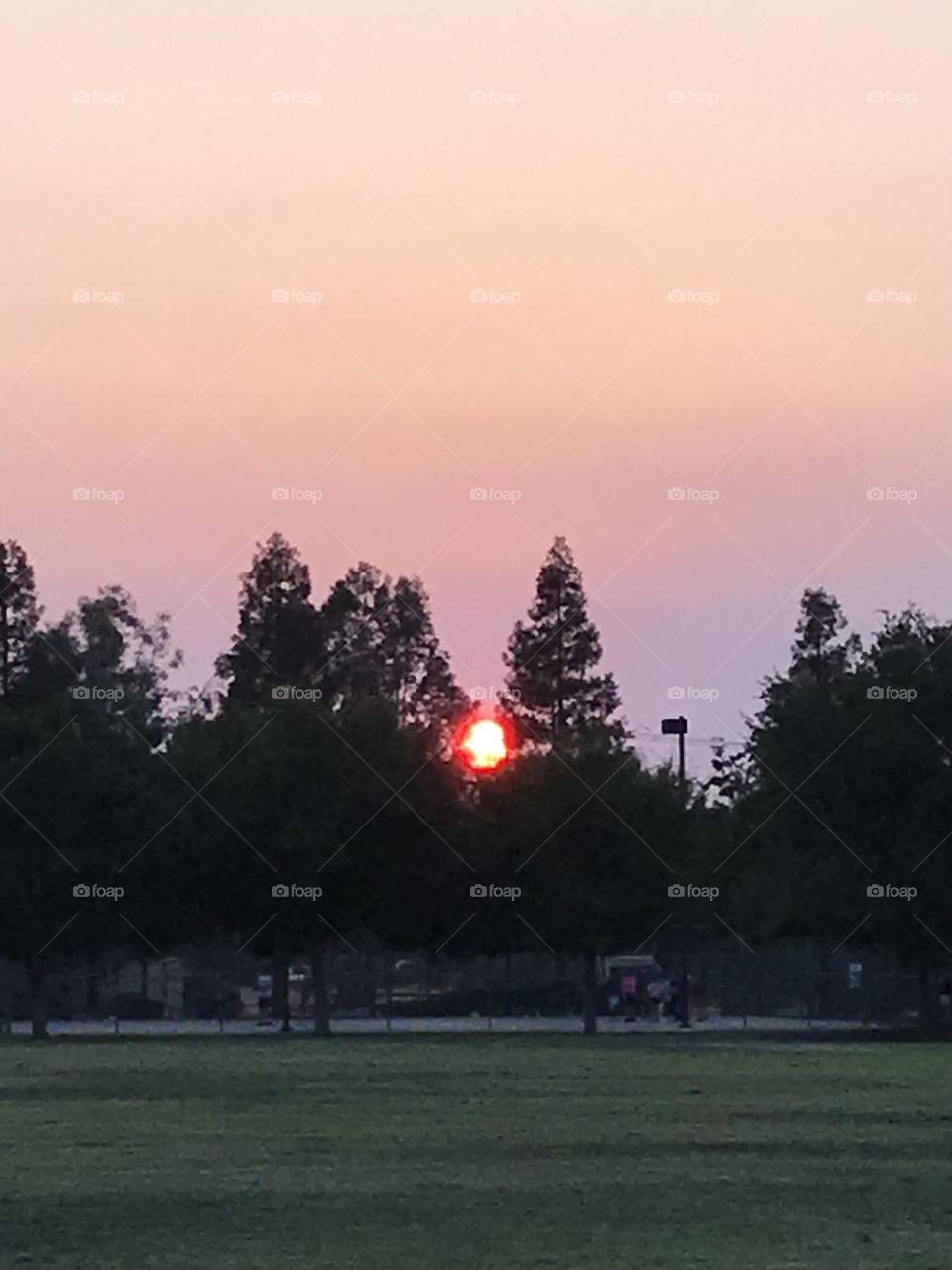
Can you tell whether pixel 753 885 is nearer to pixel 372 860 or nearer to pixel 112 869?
pixel 372 860

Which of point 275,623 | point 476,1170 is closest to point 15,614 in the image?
point 275,623

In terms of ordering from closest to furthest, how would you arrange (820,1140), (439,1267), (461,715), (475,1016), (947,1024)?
1. (439,1267)
2. (820,1140)
3. (947,1024)
4. (475,1016)
5. (461,715)

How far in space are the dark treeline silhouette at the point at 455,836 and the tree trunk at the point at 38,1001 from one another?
0.29 ft

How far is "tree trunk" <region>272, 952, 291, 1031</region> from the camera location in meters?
71.4

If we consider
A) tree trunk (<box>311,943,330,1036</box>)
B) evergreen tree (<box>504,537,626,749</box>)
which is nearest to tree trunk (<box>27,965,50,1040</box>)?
tree trunk (<box>311,943,330,1036</box>)

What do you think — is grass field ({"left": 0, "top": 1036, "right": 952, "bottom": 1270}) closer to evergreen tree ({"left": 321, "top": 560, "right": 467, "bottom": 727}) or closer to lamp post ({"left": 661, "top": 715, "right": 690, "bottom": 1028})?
lamp post ({"left": 661, "top": 715, "right": 690, "bottom": 1028})

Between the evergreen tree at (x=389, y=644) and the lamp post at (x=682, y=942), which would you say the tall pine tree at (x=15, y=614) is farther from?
the lamp post at (x=682, y=942)

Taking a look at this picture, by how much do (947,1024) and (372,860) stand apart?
17.7 metres

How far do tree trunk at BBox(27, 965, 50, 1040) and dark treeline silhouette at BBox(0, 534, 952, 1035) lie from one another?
9 centimetres

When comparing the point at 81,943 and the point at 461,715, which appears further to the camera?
the point at 461,715

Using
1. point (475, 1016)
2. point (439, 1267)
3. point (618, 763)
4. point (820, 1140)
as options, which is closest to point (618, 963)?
point (475, 1016)

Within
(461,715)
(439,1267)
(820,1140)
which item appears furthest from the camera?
(461,715)

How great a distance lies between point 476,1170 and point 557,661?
91201mm

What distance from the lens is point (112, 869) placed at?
70562 millimetres
